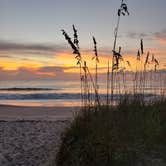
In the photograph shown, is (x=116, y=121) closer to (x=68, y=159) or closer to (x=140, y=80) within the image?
(x=68, y=159)

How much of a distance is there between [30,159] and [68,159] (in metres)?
1.18

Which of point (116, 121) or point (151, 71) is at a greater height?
point (151, 71)

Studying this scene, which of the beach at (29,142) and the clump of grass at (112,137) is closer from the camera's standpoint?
the clump of grass at (112,137)

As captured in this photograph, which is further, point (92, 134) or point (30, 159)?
point (30, 159)

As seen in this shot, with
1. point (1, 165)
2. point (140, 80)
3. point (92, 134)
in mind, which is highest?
point (140, 80)

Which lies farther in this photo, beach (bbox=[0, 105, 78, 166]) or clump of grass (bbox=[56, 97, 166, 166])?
beach (bbox=[0, 105, 78, 166])

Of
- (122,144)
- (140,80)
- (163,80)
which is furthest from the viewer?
(163,80)

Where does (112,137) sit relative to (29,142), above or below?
above

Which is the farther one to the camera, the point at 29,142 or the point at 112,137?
the point at 29,142

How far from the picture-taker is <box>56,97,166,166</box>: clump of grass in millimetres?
6566

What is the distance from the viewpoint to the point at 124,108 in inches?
318

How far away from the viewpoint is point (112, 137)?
267 inches

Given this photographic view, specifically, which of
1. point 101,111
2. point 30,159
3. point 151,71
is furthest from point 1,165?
point 151,71

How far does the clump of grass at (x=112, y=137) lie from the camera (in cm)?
657
